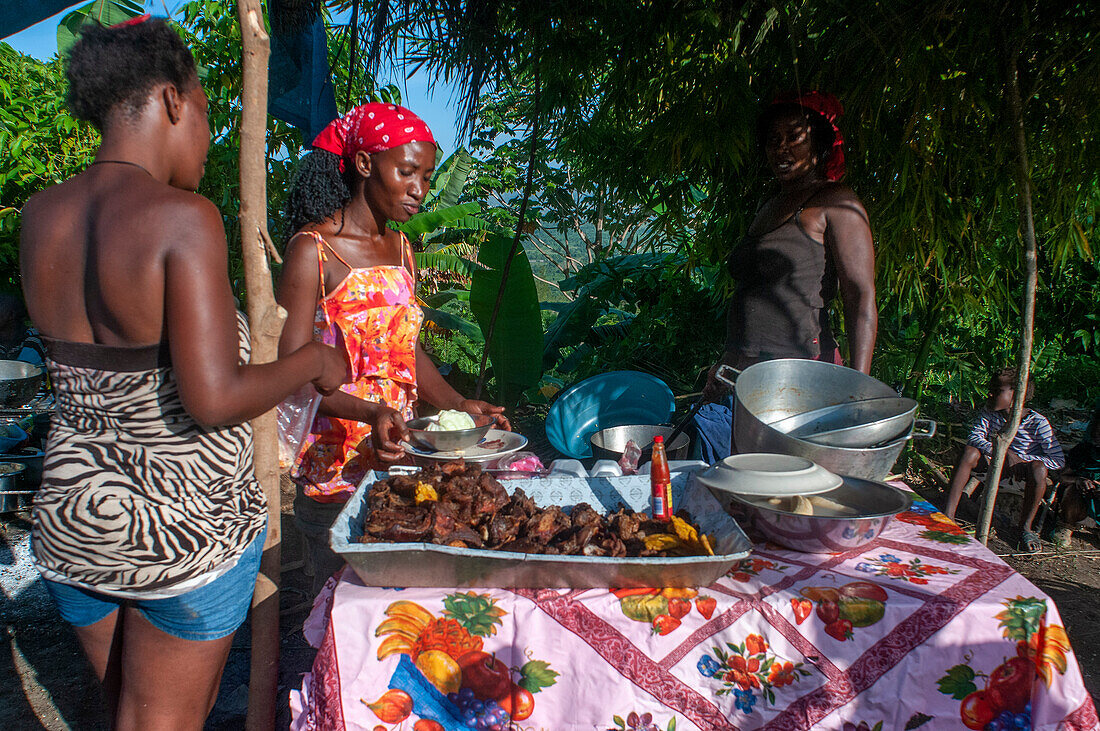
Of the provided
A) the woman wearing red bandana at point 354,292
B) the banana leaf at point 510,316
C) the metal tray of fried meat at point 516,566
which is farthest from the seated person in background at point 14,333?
the metal tray of fried meat at point 516,566

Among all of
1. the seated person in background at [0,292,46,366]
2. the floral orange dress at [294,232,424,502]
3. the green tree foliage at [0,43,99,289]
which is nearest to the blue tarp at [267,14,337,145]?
the floral orange dress at [294,232,424,502]

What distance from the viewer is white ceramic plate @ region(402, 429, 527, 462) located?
183cm

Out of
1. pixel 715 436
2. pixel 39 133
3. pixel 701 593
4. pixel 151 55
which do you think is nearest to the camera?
pixel 151 55

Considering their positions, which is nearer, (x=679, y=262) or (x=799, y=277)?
(x=799, y=277)

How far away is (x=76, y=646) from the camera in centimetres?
303

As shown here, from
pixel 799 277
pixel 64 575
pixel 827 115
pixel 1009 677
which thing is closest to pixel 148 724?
pixel 64 575

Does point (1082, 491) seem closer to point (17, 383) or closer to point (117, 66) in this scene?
point (117, 66)

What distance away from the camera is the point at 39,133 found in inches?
253

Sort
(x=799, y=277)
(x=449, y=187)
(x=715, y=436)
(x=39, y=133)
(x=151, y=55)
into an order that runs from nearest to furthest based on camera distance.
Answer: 1. (x=151, y=55)
2. (x=799, y=277)
3. (x=715, y=436)
4. (x=39, y=133)
5. (x=449, y=187)

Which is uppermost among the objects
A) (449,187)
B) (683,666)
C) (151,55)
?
(449,187)

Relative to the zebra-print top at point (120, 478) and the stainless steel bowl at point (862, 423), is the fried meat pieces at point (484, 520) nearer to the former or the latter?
the zebra-print top at point (120, 478)

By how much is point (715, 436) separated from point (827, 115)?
1387mm

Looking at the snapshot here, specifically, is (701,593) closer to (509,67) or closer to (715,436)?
(715,436)

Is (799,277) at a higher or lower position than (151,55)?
lower
